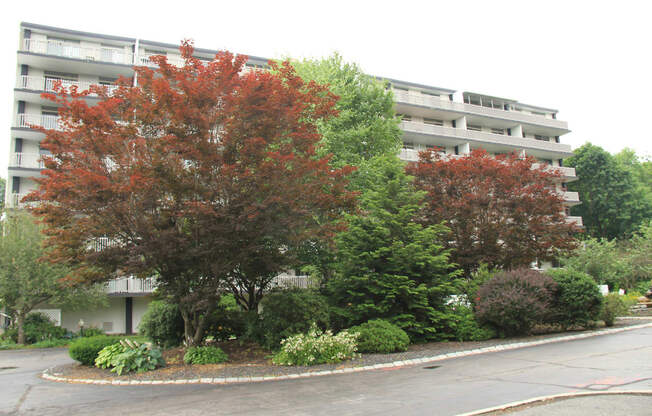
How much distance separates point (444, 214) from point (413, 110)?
24605 millimetres

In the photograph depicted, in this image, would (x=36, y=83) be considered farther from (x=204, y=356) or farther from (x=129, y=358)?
(x=204, y=356)

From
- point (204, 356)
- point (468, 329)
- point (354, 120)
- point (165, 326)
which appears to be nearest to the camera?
point (204, 356)

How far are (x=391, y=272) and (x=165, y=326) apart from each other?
7289 mm

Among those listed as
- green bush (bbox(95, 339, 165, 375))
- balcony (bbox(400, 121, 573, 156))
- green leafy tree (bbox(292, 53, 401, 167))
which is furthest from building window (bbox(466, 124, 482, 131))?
green bush (bbox(95, 339, 165, 375))

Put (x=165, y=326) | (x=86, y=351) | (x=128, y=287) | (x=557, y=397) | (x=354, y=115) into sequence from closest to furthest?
(x=557, y=397) < (x=86, y=351) < (x=165, y=326) < (x=354, y=115) < (x=128, y=287)

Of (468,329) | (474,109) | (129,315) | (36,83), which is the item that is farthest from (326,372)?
(474,109)

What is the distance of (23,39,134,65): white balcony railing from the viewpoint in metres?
30.3

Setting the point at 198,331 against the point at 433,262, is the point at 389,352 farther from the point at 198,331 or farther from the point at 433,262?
the point at 198,331

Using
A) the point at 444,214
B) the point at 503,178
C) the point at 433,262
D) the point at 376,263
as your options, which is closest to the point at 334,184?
the point at 376,263

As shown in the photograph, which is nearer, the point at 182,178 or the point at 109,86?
the point at 182,178

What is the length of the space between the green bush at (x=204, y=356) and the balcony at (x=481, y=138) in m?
30.1

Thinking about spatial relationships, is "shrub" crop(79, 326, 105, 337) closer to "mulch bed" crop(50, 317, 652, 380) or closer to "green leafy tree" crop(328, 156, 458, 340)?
"mulch bed" crop(50, 317, 652, 380)

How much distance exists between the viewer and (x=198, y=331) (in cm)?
1262

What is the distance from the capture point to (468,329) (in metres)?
14.0
